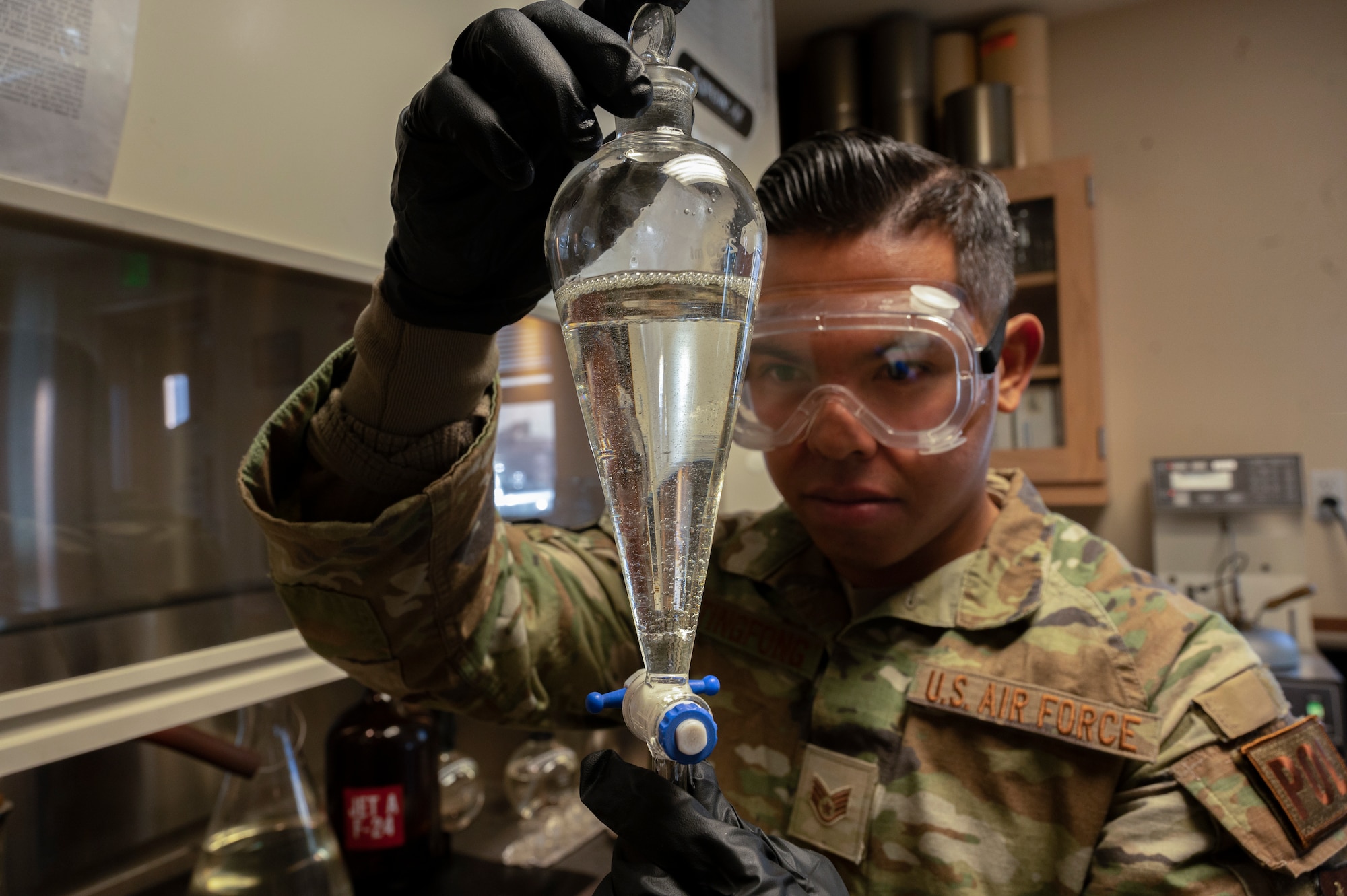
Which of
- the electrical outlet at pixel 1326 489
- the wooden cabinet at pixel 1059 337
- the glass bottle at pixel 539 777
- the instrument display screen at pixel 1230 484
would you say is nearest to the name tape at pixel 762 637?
the glass bottle at pixel 539 777

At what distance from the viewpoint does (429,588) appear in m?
0.83

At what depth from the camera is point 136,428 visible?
92 centimetres

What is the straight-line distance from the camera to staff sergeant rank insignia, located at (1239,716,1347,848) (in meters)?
0.85

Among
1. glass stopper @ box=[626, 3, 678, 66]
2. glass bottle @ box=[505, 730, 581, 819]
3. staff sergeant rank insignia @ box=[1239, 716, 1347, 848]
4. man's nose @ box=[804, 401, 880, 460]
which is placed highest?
glass stopper @ box=[626, 3, 678, 66]

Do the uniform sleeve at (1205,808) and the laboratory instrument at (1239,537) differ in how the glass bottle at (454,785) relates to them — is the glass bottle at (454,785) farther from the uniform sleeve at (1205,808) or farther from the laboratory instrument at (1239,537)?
the laboratory instrument at (1239,537)

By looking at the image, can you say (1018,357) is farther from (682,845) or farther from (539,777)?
(539,777)

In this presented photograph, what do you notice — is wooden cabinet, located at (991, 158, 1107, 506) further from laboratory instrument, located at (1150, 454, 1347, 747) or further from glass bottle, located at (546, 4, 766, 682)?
glass bottle, located at (546, 4, 766, 682)

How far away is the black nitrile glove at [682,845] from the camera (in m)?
0.46

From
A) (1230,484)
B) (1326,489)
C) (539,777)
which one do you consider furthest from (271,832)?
(1326,489)

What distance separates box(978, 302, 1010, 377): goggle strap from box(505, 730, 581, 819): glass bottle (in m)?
1.00

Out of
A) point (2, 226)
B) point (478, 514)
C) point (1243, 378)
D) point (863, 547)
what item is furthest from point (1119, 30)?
point (2, 226)

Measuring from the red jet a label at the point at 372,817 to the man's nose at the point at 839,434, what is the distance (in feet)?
2.59

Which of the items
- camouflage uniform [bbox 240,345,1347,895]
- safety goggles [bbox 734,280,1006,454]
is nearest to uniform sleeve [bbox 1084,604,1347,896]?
camouflage uniform [bbox 240,345,1347,895]

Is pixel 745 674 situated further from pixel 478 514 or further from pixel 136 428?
pixel 136 428
